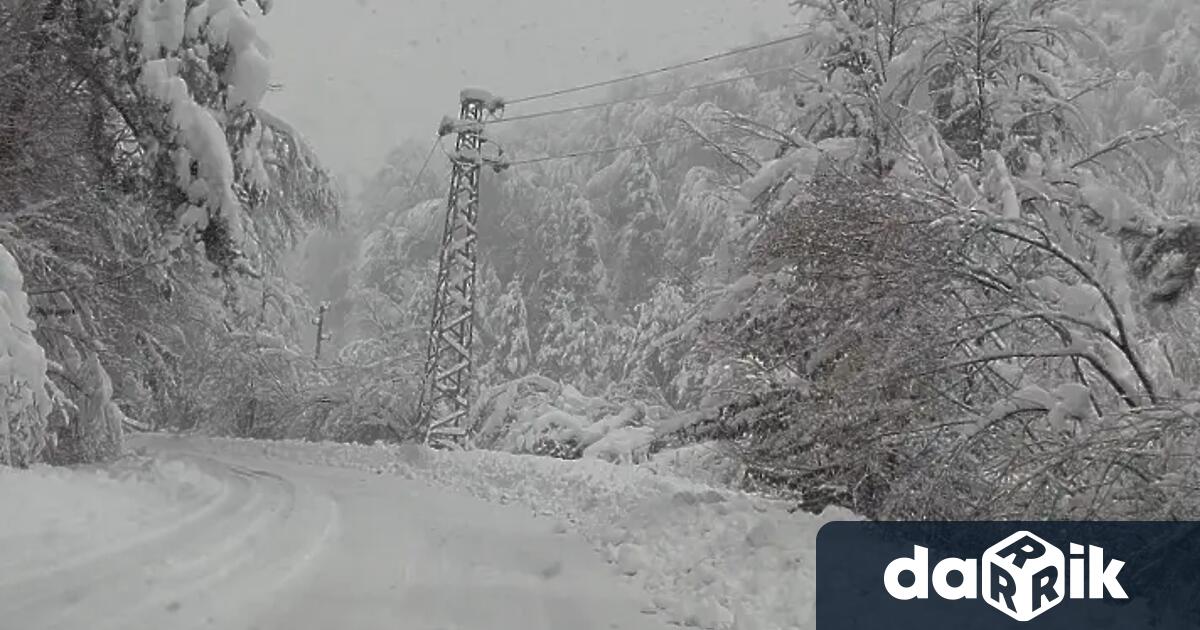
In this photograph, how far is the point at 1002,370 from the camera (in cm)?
853

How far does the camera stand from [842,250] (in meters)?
8.29

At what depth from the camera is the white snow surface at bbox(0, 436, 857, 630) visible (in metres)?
5.71

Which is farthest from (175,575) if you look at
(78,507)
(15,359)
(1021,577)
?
Result: (1021,577)

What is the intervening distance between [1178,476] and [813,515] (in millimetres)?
3799

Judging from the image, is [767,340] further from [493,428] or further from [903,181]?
[493,428]

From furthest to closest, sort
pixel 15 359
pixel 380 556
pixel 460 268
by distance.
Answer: pixel 460 268 → pixel 15 359 → pixel 380 556

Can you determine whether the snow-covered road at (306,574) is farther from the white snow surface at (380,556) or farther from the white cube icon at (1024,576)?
the white cube icon at (1024,576)

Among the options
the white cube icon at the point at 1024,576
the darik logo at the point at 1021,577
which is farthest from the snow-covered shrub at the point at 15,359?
the white cube icon at the point at 1024,576

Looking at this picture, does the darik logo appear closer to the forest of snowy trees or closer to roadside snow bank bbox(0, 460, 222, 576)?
the forest of snowy trees

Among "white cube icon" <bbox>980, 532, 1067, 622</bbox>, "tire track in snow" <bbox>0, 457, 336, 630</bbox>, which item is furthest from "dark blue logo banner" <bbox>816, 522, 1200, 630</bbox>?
"tire track in snow" <bbox>0, 457, 336, 630</bbox>

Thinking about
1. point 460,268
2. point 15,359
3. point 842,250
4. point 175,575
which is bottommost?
point 175,575

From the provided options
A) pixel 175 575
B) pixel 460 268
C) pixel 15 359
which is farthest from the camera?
pixel 460 268

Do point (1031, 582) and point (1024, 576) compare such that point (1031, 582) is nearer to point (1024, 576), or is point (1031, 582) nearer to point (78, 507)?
point (1024, 576)

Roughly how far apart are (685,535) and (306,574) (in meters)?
3.41
